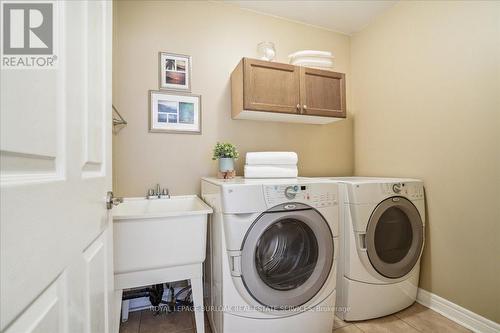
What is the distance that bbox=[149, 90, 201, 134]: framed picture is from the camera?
178cm

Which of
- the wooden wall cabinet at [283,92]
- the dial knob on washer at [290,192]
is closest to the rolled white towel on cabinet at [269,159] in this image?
the wooden wall cabinet at [283,92]

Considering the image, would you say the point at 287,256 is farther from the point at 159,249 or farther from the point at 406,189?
the point at 406,189

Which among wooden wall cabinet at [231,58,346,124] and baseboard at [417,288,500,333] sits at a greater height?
wooden wall cabinet at [231,58,346,124]

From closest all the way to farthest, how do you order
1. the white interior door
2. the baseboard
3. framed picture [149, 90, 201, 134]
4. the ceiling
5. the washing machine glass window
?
the white interior door, the washing machine glass window, the baseboard, framed picture [149, 90, 201, 134], the ceiling

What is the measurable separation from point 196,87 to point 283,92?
0.75 metres

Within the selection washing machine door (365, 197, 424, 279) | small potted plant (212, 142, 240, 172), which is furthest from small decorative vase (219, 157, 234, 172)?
washing machine door (365, 197, 424, 279)

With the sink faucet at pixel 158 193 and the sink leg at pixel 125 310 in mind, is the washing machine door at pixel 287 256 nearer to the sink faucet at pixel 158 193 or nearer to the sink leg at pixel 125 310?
the sink faucet at pixel 158 193

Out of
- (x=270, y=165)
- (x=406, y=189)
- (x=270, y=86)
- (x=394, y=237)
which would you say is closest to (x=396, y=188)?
(x=406, y=189)

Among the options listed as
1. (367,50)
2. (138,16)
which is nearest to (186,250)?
(138,16)

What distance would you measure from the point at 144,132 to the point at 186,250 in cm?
101

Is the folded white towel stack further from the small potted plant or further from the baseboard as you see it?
the baseboard

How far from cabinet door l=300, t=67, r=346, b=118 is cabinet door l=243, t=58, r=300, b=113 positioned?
0.08m

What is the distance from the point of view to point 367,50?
228cm

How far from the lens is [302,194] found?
50.5 inches
